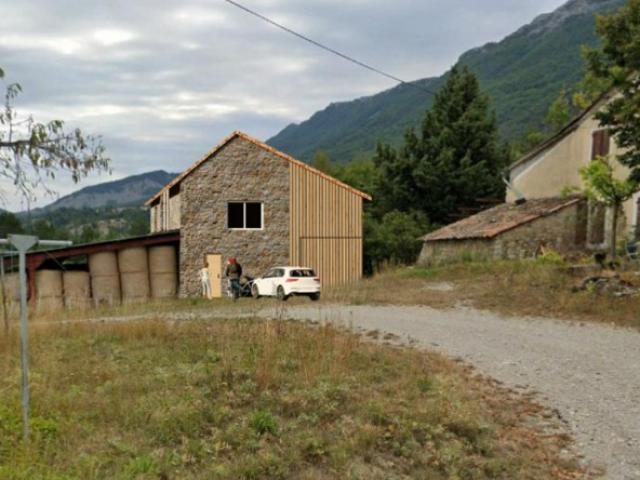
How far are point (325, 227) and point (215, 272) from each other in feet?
19.7

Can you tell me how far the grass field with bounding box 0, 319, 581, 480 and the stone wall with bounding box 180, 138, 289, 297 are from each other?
810 inches

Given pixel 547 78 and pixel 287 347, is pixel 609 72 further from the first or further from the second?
pixel 547 78

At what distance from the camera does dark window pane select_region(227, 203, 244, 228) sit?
3044 cm

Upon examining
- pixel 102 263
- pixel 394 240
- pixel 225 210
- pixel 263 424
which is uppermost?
pixel 225 210

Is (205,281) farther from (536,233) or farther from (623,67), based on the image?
(623,67)

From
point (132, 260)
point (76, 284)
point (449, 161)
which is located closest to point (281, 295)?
point (132, 260)

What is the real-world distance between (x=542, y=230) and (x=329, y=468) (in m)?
23.9

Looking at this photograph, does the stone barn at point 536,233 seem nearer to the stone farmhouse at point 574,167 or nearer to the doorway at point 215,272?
the stone farmhouse at point 574,167

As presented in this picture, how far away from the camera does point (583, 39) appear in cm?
16475

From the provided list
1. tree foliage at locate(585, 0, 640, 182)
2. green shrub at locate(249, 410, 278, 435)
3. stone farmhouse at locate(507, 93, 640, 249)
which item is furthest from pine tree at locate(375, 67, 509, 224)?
green shrub at locate(249, 410, 278, 435)

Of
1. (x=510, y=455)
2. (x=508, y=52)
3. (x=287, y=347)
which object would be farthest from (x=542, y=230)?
(x=508, y=52)

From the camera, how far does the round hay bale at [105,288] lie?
29188 mm

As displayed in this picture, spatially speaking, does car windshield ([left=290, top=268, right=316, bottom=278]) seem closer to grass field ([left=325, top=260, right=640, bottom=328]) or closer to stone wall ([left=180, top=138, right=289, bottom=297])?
grass field ([left=325, top=260, right=640, bottom=328])

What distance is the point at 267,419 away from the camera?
6102mm
